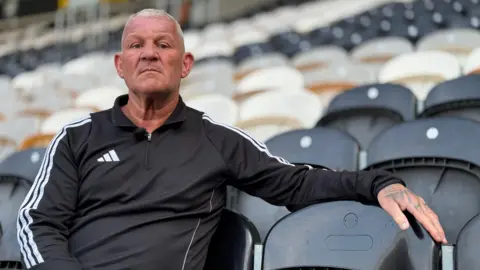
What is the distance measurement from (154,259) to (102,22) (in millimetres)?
7924

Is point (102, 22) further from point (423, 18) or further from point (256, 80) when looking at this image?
point (256, 80)

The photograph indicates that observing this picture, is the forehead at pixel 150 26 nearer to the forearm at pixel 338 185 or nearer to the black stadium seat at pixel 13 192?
the forearm at pixel 338 185

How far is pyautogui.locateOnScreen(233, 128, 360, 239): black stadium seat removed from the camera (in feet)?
5.78

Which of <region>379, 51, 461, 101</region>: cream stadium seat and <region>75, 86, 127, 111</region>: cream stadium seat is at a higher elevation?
<region>379, 51, 461, 101</region>: cream stadium seat

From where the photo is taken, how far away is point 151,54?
1.45 m

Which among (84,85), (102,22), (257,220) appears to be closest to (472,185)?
(257,220)

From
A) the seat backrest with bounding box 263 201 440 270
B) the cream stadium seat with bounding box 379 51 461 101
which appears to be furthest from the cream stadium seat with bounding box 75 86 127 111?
the seat backrest with bounding box 263 201 440 270

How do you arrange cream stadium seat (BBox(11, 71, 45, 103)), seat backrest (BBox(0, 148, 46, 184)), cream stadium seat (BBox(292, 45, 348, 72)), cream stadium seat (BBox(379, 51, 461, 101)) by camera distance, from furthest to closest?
cream stadium seat (BBox(11, 71, 45, 103)), cream stadium seat (BBox(292, 45, 348, 72)), cream stadium seat (BBox(379, 51, 461, 101)), seat backrest (BBox(0, 148, 46, 184))

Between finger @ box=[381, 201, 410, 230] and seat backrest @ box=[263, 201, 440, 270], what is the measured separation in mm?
55

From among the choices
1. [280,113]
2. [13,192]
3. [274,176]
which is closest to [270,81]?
[280,113]

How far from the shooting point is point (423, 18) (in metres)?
5.25

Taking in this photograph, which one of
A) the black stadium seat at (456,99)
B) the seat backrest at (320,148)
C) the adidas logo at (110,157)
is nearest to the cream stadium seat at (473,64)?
the black stadium seat at (456,99)

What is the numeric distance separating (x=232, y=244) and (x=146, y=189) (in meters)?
0.22

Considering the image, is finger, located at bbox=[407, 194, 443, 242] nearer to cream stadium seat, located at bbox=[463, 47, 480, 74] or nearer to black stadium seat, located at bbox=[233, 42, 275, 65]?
cream stadium seat, located at bbox=[463, 47, 480, 74]
